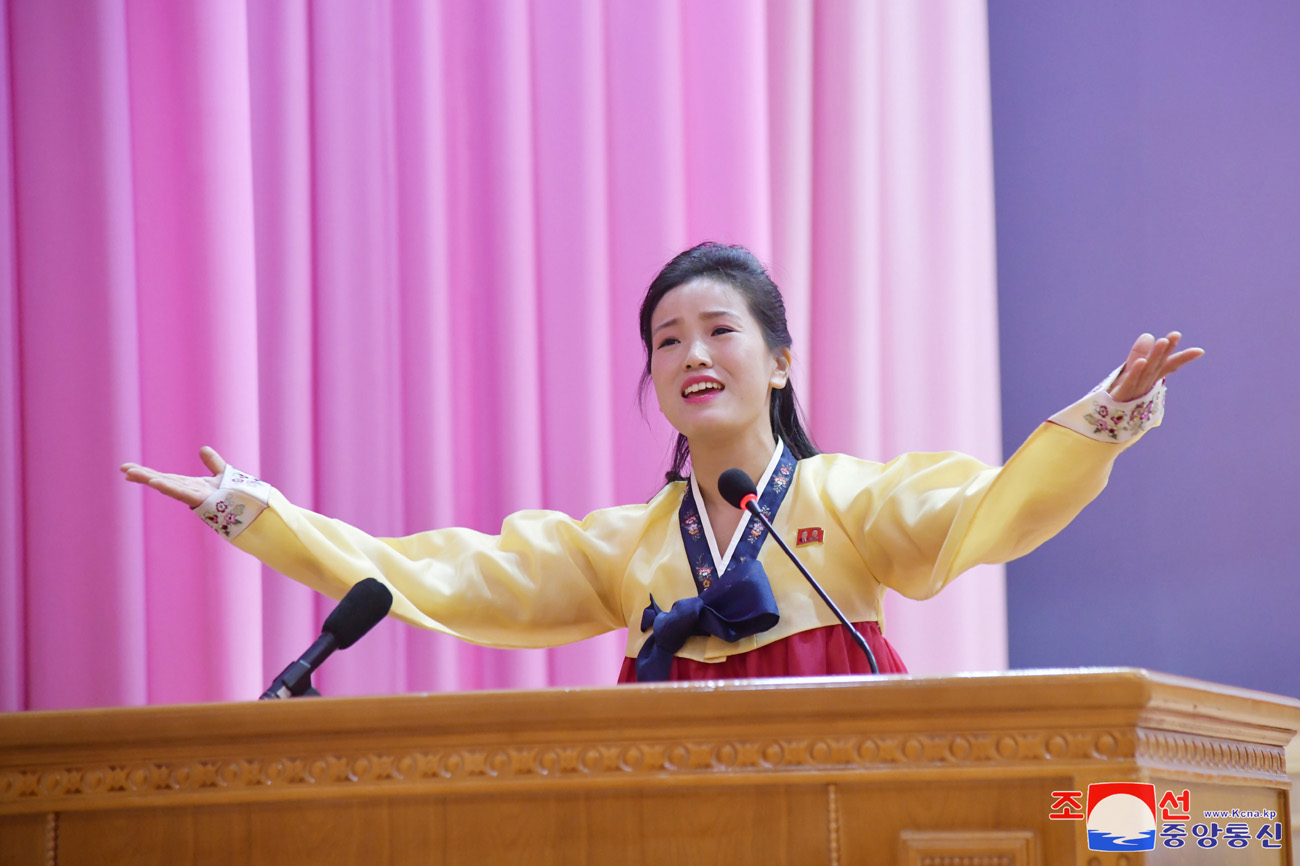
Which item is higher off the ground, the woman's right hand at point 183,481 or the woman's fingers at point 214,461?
the woman's fingers at point 214,461

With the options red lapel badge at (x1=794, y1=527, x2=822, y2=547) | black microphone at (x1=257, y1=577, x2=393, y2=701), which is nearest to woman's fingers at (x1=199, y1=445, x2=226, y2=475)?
black microphone at (x1=257, y1=577, x2=393, y2=701)

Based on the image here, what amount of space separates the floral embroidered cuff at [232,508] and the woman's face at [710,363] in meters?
0.63

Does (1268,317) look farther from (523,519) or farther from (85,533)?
(85,533)

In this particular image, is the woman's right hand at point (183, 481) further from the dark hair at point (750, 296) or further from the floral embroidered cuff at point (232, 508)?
the dark hair at point (750, 296)

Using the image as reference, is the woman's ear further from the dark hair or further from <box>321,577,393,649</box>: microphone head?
<box>321,577,393,649</box>: microphone head

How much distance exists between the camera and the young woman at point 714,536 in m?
1.77

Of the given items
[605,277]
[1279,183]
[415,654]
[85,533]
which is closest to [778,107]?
[605,277]

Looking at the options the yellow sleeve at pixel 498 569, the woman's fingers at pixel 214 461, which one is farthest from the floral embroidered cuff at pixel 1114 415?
the woman's fingers at pixel 214 461

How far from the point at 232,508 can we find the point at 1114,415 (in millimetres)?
1232

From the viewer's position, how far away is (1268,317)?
2.51m

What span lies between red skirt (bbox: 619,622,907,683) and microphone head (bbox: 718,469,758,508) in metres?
0.24

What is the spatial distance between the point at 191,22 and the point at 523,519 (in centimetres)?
113

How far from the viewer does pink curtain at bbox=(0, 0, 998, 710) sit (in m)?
2.24

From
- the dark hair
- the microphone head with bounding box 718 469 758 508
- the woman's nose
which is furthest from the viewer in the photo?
the dark hair
